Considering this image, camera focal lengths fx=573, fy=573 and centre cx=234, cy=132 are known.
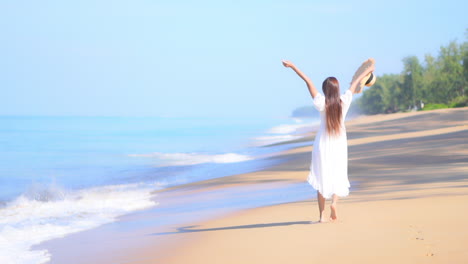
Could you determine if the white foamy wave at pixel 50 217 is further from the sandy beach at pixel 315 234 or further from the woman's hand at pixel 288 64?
the woman's hand at pixel 288 64

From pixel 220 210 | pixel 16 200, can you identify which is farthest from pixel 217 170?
pixel 220 210

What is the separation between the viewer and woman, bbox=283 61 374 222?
697 centimetres

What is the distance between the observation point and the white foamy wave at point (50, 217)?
7.77m

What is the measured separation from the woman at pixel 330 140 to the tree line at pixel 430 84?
6014 centimetres

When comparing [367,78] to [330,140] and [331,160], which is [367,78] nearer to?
[330,140]

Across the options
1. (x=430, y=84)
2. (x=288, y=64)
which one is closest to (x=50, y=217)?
(x=288, y=64)

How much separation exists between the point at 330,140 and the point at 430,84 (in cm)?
8772

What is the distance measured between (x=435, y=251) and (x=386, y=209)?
7.93 feet

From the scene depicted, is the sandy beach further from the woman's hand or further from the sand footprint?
the woman's hand

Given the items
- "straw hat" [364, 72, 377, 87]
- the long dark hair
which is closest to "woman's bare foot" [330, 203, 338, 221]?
the long dark hair

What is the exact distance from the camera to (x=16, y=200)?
50.0ft

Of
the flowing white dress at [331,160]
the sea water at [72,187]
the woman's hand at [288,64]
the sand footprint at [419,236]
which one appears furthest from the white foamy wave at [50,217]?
the sand footprint at [419,236]

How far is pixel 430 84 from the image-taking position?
89.4m

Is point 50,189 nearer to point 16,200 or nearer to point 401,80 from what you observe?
point 16,200
